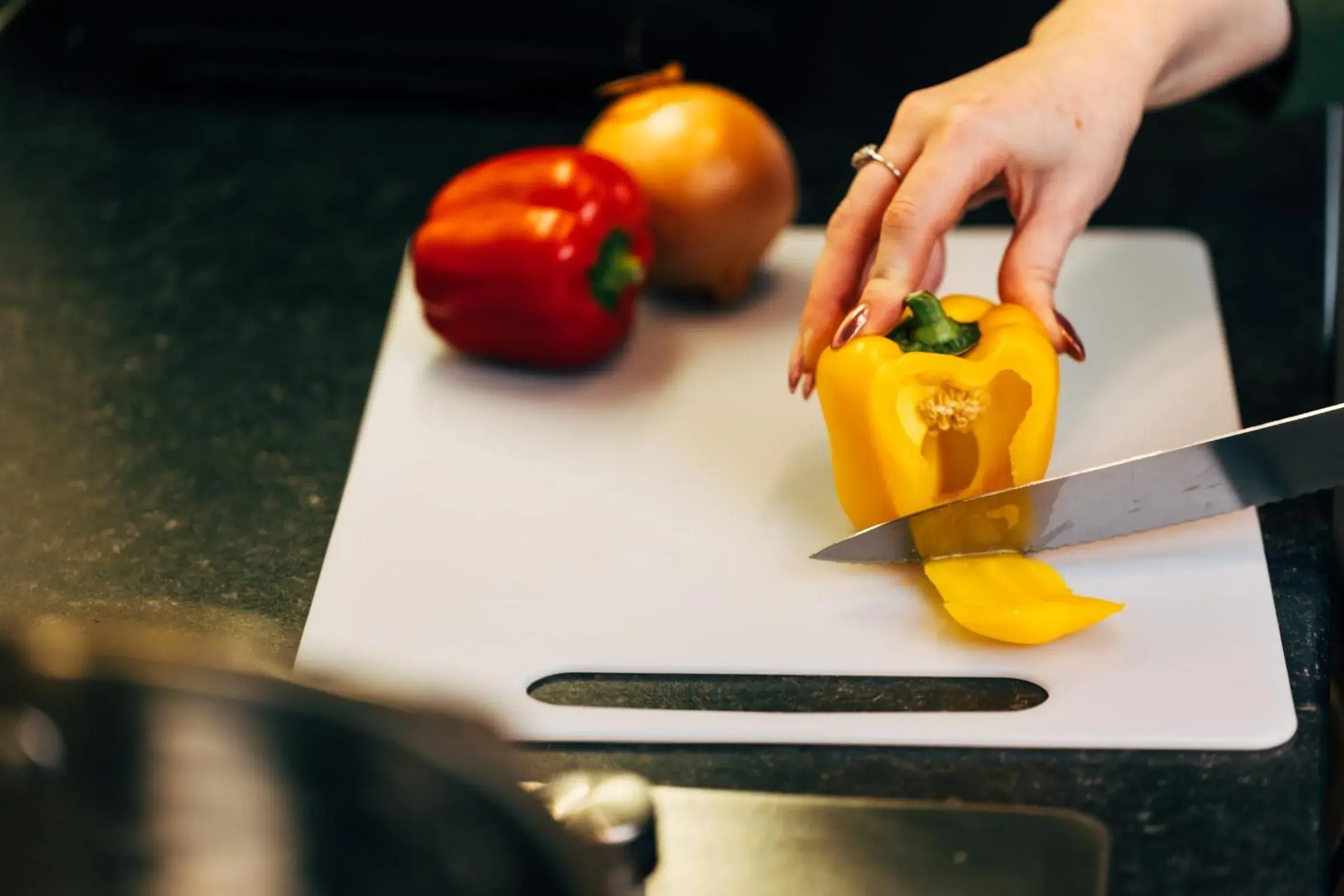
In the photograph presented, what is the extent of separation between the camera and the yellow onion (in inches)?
42.4

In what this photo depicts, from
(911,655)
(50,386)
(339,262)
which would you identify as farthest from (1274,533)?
(50,386)

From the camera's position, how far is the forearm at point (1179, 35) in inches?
38.1

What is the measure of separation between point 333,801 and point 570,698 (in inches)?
14.1

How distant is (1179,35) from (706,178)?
1.11 ft

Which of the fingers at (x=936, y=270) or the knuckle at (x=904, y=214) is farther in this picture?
the fingers at (x=936, y=270)

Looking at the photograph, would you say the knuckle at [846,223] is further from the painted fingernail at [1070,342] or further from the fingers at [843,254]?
the painted fingernail at [1070,342]

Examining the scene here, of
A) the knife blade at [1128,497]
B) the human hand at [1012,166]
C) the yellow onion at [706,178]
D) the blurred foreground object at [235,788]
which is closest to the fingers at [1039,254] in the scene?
the human hand at [1012,166]

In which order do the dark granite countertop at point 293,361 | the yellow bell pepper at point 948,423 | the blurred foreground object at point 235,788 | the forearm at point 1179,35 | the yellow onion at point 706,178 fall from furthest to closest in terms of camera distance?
the yellow onion at point 706,178 → the forearm at point 1179,35 → the yellow bell pepper at point 948,423 → the dark granite countertop at point 293,361 → the blurred foreground object at point 235,788

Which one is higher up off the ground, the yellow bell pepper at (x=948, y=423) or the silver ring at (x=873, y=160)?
the silver ring at (x=873, y=160)

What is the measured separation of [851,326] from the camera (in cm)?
89

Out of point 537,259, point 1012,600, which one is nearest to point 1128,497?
point 1012,600

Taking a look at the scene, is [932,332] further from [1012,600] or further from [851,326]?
[1012,600]

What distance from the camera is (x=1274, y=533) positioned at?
909 millimetres

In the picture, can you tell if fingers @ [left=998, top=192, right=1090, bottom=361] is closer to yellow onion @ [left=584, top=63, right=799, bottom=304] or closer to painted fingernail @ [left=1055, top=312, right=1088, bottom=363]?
painted fingernail @ [left=1055, top=312, right=1088, bottom=363]
